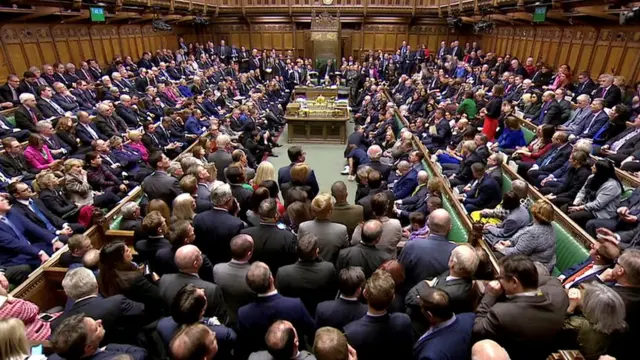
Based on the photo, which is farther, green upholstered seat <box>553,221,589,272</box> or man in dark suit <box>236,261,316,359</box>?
green upholstered seat <box>553,221,589,272</box>

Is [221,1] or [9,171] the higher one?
[221,1]

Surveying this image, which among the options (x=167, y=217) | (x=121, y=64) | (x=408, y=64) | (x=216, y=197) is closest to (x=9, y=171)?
(x=167, y=217)

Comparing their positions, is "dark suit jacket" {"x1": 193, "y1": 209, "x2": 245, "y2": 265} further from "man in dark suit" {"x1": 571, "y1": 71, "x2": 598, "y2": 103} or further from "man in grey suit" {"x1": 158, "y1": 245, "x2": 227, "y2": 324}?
"man in dark suit" {"x1": 571, "y1": 71, "x2": 598, "y2": 103}

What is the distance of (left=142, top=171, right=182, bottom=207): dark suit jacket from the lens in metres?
4.37

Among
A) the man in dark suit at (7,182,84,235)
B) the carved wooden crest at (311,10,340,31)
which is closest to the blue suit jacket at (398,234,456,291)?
the man in dark suit at (7,182,84,235)

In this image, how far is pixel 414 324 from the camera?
95.7 inches

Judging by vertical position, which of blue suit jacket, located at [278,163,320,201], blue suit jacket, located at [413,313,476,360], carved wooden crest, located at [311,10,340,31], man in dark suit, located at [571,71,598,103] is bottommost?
blue suit jacket, located at [278,163,320,201]

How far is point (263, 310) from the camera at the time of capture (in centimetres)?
221

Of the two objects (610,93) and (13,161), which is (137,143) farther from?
(610,93)

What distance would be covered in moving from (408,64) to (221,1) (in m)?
8.77

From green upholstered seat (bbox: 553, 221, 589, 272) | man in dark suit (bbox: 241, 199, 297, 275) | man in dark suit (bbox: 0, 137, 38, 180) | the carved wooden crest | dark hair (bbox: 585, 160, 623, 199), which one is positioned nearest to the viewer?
man in dark suit (bbox: 241, 199, 297, 275)

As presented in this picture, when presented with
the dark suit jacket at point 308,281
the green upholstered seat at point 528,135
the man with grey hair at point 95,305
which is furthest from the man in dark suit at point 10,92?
the green upholstered seat at point 528,135

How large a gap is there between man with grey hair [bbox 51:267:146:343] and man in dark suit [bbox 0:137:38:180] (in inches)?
149

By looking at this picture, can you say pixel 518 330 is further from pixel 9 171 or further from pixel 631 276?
pixel 9 171
